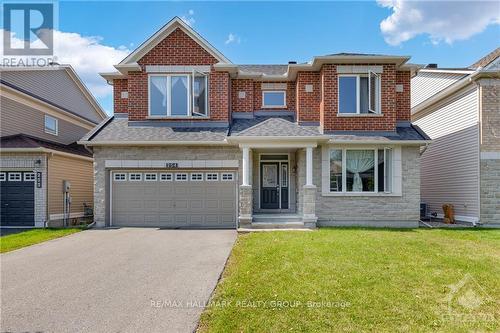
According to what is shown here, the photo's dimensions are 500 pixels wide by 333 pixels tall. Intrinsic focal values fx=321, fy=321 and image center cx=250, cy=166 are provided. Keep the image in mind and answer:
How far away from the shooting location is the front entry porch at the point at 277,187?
11.4 m

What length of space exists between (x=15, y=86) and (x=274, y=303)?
16.7 meters

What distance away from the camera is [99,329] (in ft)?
14.0

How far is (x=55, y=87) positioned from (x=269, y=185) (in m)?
14.1

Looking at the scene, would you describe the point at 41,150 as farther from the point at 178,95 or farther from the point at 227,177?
the point at 227,177

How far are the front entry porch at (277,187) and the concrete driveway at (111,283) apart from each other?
2.09 meters

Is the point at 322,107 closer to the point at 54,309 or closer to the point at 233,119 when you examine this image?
the point at 233,119

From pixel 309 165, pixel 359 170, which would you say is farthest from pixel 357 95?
pixel 309 165

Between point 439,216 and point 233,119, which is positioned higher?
point 233,119

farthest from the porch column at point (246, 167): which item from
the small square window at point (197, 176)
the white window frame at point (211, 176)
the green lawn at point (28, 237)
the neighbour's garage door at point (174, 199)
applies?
the green lawn at point (28, 237)

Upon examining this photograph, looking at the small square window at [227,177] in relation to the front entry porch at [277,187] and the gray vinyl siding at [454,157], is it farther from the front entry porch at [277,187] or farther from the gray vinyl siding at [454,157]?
the gray vinyl siding at [454,157]

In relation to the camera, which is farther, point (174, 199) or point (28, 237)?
point (174, 199)

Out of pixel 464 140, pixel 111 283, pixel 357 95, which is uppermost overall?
pixel 357 95

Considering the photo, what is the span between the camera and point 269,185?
13.9m

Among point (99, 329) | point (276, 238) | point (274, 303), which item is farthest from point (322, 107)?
point (99, 329)
